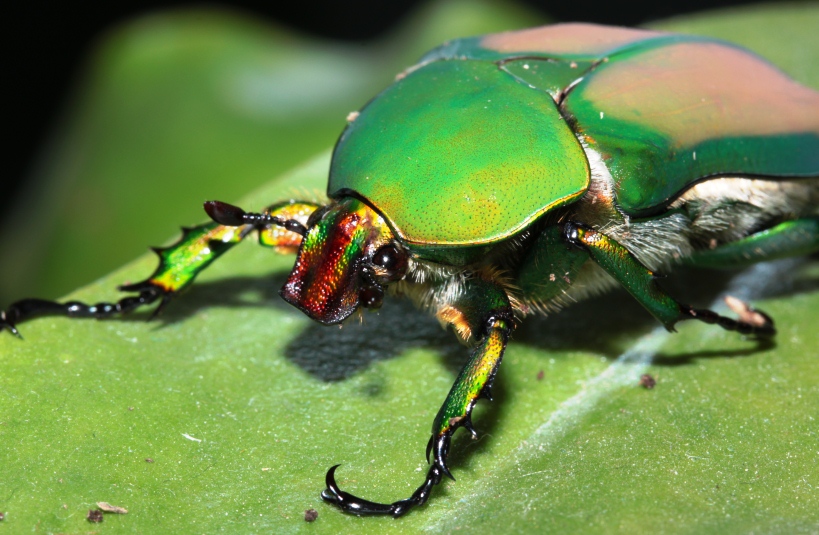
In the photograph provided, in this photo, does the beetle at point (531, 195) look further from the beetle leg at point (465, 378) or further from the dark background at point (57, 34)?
the dark background at point (57, 34)

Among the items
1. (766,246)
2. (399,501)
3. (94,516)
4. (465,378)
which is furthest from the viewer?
(766,246)

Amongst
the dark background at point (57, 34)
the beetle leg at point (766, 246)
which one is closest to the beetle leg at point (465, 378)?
the beetle leg at point (766, 246)

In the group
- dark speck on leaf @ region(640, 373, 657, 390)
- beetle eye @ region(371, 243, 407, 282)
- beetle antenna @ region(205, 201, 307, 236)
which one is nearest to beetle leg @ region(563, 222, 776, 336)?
dark speck on leaf @ region(640, 373, 657, 390)

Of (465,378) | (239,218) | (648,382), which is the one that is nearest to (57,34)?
(239,218)

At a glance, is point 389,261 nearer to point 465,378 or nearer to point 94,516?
point 465,378

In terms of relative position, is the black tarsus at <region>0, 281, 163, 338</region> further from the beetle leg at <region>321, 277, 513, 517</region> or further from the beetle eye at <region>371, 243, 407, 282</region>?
the beetle leg at <region>321, 277, 513, 517</region>

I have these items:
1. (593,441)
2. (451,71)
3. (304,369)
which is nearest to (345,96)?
(451,71)
